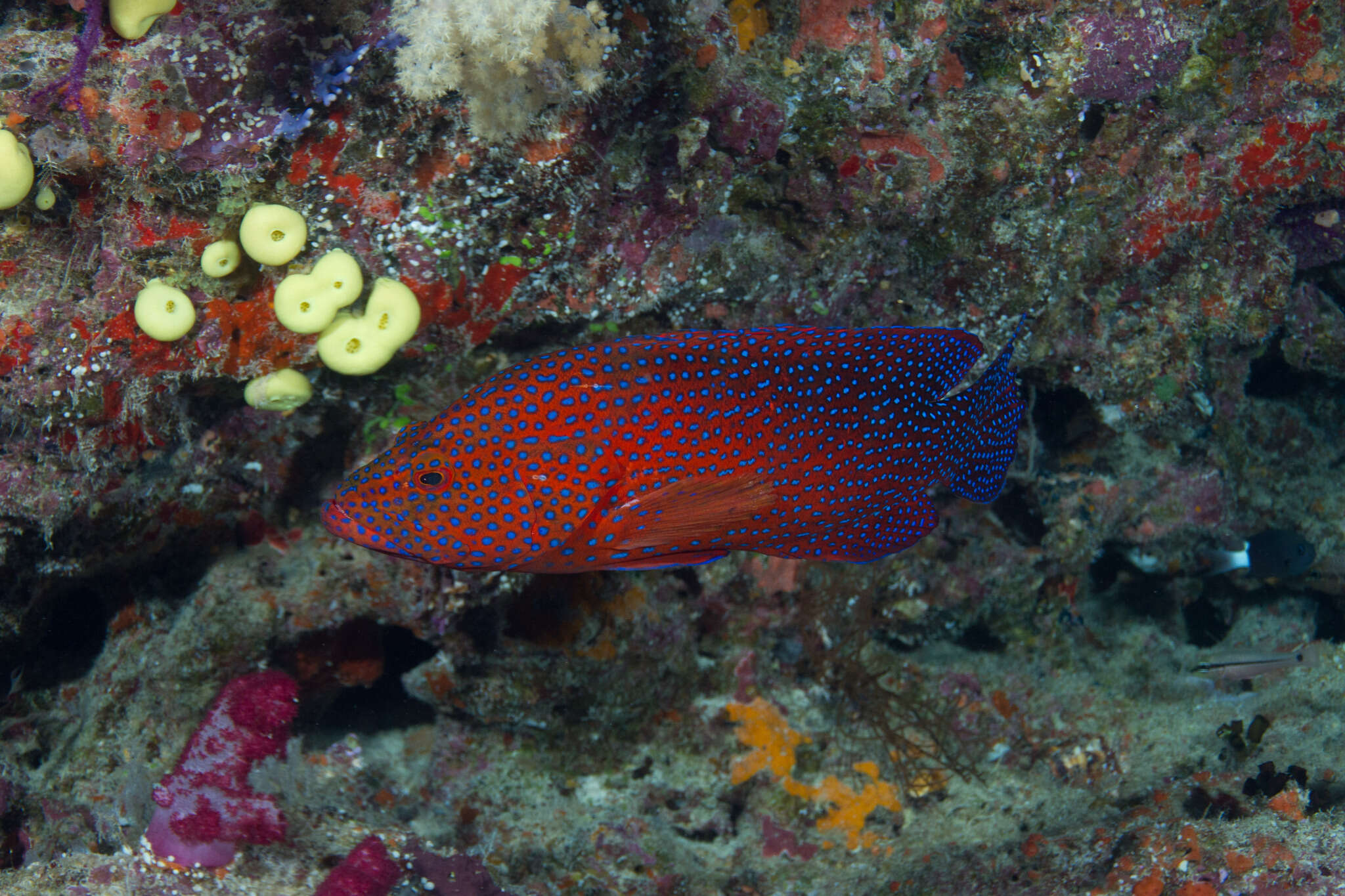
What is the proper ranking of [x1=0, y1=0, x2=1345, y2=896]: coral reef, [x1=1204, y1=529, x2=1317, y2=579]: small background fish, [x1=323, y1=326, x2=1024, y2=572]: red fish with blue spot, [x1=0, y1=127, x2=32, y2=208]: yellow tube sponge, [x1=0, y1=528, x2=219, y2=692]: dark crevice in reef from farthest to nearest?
[x1=1204, y1=529, x2=1317, y2=579]: small background fish
[x1=0, y1=528, x2=219, y2=692]: dark crevice in reef
[x1=0, y1=0, x2=1345, y2=896]: coral reef
[x1=323, y1=326, x2=1024, y2=572]: red fish with blue spot
[x1=0, y1=127, x2=32, y2=208]: yellow tube sponge

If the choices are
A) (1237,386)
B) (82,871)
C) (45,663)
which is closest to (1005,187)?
(1237,386)

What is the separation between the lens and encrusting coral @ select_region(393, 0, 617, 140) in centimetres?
322

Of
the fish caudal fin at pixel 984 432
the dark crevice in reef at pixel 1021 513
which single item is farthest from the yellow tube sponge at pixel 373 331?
the dark crevice in reef at pixel 1021 513

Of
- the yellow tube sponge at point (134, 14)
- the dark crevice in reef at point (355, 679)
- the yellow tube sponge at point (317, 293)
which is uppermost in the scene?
the yellow tube sponge at point (134, 14)

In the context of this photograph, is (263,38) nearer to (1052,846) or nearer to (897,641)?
(897,641)

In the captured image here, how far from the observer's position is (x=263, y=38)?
3227 millimetres

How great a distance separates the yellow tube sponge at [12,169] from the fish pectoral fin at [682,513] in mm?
2858

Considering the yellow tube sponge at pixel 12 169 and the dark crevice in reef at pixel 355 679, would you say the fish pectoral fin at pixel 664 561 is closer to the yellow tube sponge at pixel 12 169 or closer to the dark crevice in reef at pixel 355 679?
the dark crevice in reef at pixel 355 679

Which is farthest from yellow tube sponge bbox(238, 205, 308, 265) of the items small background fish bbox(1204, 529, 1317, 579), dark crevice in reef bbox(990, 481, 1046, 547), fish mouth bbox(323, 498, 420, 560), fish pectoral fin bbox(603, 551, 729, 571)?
small background fish bbox(1204, 529, 1317, 579)

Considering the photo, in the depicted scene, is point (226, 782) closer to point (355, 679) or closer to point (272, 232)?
point (355, 679)

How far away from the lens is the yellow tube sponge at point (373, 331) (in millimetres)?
3543

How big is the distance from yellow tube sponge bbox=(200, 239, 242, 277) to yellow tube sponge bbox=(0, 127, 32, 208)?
666 millimetres

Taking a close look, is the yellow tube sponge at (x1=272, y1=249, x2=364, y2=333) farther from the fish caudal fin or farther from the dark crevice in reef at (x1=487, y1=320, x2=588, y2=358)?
the fish caudal fin

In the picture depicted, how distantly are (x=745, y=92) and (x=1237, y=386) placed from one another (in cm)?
482
